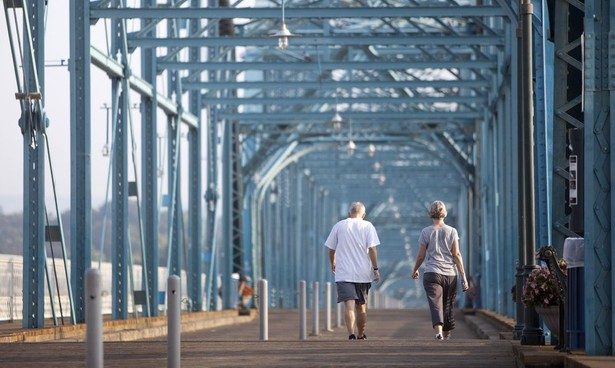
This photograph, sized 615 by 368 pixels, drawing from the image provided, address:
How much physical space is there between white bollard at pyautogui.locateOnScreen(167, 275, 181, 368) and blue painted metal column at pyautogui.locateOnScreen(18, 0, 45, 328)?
10.2m

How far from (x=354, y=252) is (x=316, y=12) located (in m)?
8.25

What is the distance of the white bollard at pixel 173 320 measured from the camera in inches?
405

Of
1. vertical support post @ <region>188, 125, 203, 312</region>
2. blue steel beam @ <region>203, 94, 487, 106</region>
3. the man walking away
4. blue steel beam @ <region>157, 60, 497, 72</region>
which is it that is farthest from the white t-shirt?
vertical support post @ <region>188, 125, 203, 312</region>

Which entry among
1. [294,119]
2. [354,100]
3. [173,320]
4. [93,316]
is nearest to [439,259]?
[173,320]

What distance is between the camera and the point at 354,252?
1761cm

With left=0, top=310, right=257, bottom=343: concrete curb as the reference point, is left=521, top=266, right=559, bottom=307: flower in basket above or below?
above

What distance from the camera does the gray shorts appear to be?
57.6 feet

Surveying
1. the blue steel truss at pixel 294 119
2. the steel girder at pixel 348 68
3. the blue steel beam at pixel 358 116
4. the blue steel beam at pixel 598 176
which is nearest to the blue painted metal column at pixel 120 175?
the blue steel truss at pixel 294 119

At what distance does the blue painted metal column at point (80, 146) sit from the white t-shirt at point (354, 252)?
22.9ft

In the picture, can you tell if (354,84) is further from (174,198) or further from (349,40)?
(349,40)

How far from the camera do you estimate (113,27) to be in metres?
27.0

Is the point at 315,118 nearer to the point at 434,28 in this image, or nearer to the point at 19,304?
the point at 434,28

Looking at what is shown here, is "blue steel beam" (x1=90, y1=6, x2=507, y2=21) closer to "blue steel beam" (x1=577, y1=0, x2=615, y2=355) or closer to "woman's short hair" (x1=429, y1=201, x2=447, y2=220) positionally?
"woman's short hair" (x1=429, y1=201, x2=447, y2=220)

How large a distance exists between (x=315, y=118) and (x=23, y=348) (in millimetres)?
27978
